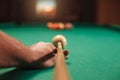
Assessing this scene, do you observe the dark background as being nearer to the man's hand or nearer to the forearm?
the man's hand

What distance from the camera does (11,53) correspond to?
0.94m

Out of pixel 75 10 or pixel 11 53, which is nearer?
pixel 11 53

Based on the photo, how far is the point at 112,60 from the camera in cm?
132

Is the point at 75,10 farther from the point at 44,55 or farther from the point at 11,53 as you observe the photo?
the point at 11,53

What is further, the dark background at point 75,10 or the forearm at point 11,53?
the dark background at point 75,10

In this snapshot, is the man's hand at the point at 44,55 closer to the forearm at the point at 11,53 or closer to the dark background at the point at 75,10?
the forearm at the point at 11,53

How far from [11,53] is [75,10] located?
217 inches

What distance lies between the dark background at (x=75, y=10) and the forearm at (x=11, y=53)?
17.5 feet

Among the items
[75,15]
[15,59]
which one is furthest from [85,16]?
[15,59]

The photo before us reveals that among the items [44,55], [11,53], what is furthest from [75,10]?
[11,53]

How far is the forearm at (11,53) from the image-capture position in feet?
3.05

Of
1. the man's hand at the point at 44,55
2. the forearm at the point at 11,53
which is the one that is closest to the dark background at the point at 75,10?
the man's hand at the point at 44,55

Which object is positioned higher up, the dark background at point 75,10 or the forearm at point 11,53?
→ the dark background at point 75,10

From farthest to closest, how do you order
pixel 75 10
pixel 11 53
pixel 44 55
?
pixel 75 10 → pixel 44 55 → pixel 11 53
